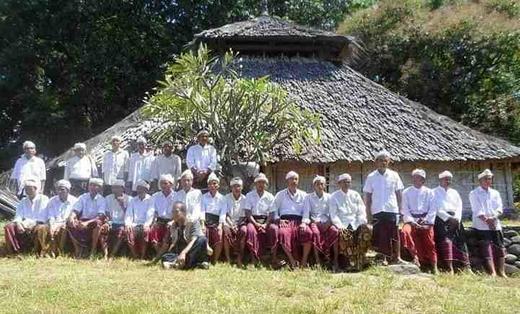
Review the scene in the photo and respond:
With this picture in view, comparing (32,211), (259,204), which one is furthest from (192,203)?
(32,211)

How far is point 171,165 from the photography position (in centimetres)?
981

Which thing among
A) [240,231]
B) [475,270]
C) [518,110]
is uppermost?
[518,110]

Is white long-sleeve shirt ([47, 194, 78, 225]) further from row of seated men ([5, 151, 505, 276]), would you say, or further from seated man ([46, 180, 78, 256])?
row of seated men ([5, 151, 505, 276])

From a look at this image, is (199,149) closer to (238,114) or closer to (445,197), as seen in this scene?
(238,114)

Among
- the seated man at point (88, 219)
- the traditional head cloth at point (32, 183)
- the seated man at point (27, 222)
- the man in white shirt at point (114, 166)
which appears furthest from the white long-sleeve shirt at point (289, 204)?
the traditional head cloth at point (32, 183)

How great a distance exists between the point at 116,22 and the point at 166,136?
11.4m

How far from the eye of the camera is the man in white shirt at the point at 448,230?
7.88 metres

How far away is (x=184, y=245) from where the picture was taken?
8008mm

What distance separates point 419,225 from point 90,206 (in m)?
4.97

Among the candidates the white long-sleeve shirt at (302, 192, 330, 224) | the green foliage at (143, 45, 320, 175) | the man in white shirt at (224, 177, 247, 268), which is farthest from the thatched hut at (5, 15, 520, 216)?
the white long-sleeve shirt at (302, 192, 330, 224)

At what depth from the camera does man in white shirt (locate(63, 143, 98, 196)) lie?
379 inches

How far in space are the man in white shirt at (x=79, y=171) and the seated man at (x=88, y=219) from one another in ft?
2.09

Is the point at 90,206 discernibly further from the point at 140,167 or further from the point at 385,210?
the point at 385,210

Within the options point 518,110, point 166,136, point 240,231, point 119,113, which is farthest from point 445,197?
point 119,113
